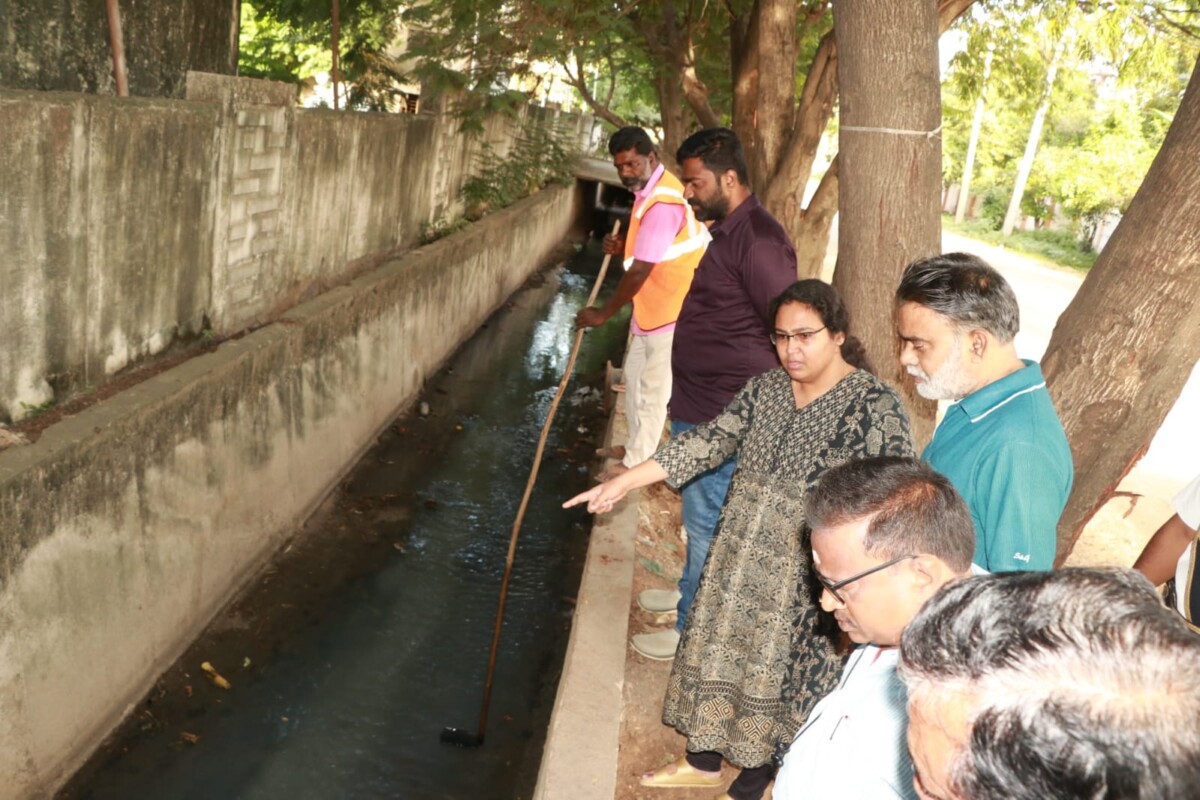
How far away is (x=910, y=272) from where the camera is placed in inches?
100

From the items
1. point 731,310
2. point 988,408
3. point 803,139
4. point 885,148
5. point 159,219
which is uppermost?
point 803,139

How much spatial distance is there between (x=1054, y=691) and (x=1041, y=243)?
34024 mm

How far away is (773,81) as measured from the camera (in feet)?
24.7

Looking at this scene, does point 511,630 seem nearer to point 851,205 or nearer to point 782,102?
point 851,205

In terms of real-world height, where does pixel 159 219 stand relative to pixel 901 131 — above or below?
below

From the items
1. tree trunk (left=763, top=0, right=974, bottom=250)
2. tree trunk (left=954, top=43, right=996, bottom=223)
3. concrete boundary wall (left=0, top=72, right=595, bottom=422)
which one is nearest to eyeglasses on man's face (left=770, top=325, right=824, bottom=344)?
concrete boundary wall (left=0, top=72, right=595, bottom=422)

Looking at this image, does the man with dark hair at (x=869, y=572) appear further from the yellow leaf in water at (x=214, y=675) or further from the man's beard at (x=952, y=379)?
the yellow leaf in water at (x=214, y=675)

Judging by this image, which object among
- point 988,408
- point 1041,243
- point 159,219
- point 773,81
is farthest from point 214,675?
point 1041,243

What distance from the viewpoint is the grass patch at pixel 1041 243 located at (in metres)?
29.0

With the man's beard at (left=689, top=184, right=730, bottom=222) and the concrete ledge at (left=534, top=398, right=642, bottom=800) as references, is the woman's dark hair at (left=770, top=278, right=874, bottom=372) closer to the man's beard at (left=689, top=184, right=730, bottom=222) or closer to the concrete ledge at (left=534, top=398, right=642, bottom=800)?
the man's beard at (left=689, top=184, right=730, bottom=222)

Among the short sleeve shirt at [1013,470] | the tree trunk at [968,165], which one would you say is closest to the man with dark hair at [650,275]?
the short sleeve shirt at [1013,470]

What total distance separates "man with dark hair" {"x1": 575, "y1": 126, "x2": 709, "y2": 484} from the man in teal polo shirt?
9.02ft

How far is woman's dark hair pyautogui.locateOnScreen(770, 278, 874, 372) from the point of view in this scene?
9.65 feet

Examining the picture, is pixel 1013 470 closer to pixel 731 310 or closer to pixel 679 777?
pixel 679 777
